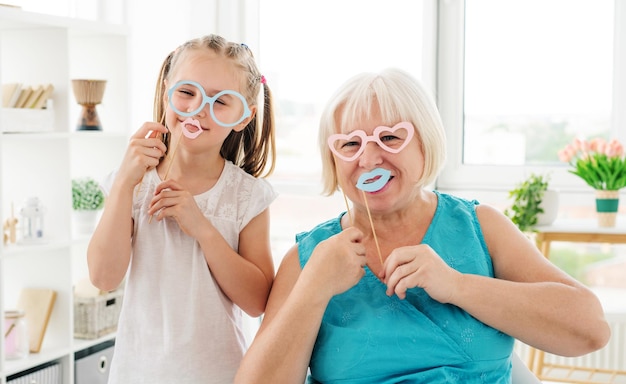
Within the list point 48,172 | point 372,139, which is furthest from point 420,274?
point 48,172

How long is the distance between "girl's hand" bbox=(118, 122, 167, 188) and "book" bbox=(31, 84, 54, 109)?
1450 mm

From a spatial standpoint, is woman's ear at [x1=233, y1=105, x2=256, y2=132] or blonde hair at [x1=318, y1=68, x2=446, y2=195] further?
woman's ear at [x1=233, y1=105, x2=256, y2=132]

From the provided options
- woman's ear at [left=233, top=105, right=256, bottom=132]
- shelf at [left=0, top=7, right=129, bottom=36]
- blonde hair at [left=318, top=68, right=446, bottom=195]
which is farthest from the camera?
shelf at [left=0, top=7, right=129, bottom=36]

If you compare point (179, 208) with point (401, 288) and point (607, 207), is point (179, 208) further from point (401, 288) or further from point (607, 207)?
point (607, 207)

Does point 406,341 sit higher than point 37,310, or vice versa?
point 406,341

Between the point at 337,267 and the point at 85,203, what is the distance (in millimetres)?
1979

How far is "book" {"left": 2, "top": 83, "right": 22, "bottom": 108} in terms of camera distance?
290 cm

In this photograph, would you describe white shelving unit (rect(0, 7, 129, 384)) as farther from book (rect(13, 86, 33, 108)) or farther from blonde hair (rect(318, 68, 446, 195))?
blonde hair (rect(318, 68, 446, 195))

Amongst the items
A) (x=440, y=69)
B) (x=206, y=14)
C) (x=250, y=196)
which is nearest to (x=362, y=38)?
(x=440, y=69)

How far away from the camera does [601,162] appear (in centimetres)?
332

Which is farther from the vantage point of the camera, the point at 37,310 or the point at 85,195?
the point at 85,195

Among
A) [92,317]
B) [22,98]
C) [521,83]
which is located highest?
[521,83]

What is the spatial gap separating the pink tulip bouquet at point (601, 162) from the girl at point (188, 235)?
1983 mm

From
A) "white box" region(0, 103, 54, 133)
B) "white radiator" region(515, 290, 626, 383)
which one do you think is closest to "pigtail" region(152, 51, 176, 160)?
"white box" region(0, 103, 54, 133)
